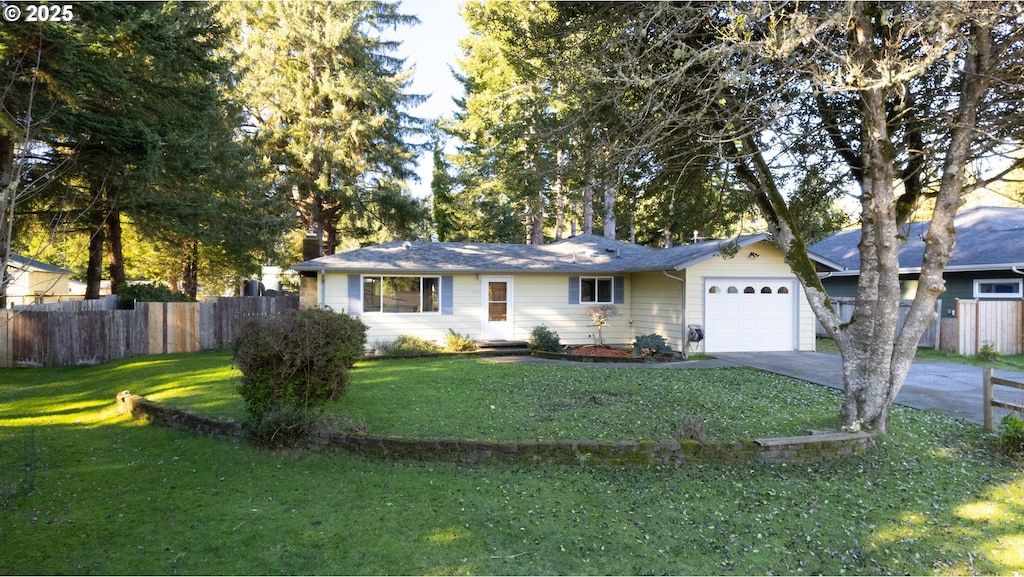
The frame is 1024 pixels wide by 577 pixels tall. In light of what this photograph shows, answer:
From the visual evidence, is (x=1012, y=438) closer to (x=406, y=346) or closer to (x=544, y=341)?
(x=544, y=341)

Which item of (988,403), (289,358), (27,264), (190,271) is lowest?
(988,403)

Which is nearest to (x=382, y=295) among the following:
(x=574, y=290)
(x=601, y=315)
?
(x=574, y=290)

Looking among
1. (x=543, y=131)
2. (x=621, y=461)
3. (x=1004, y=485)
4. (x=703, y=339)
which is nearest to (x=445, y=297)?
(x=703, y=339)

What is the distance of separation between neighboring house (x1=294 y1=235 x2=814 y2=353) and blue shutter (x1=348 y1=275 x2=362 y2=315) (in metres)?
0.03

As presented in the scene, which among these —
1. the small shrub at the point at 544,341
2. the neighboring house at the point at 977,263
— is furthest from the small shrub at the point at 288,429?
the neighboring house at the point at 977,263

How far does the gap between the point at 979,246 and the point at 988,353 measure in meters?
4.97

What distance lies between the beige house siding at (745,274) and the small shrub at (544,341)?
12.1 ft

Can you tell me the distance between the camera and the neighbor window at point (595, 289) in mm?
16781

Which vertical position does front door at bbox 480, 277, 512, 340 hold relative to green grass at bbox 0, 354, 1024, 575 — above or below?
above

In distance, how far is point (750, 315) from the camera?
1495cm

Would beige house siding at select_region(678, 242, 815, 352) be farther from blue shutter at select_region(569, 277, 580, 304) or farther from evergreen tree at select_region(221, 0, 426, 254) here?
evergreen tree at select_region(221, 0, 426, 254)

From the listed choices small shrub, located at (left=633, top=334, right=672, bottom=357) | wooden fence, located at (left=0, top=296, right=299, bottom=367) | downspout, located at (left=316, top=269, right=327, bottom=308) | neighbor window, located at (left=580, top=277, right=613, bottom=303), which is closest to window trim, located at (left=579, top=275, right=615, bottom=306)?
neighbor window, located at (left=580, top=277, right=613, bottom=303)

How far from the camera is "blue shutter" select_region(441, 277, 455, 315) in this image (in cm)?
1569

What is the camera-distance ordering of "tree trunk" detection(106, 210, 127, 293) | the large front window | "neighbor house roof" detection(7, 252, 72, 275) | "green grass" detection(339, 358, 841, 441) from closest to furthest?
"neighbor house roof" detection(7, 252, 72, 275)
"green grass" detection(339, 358, 841, 441)
the large front window
"tree trunk" detection(106, 210, 127, 293)
